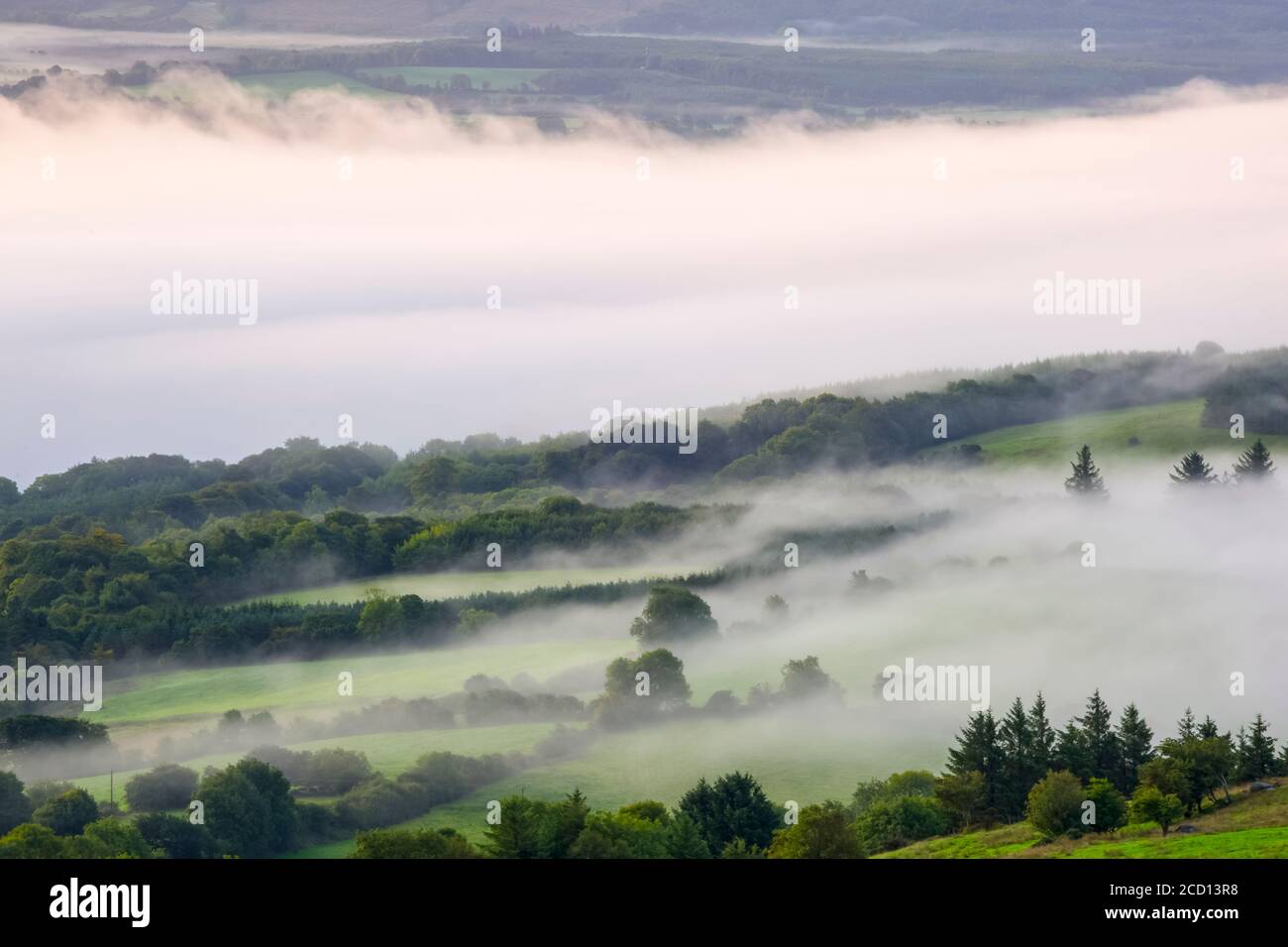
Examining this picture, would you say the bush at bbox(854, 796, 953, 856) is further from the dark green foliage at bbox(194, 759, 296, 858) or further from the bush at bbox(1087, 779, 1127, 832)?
the dark green foliage at bbox(194, 759, 296, 858)

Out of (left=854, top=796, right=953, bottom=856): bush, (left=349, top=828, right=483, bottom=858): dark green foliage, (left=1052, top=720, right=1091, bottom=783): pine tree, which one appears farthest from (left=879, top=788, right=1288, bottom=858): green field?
(left=349, top=828, right=483, bottom=858): dark green foliage

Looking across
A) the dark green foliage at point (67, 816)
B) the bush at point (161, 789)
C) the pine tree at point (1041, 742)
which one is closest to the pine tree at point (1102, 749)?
the pine tree at point (1041, 742)

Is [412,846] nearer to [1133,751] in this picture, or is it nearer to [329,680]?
[1133,751]

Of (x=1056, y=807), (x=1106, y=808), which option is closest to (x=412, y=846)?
(x=1056, y=807)

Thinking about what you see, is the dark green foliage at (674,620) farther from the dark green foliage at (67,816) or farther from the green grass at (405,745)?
the dark green foliage at (67,816)

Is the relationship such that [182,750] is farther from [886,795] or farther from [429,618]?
[886,795]
